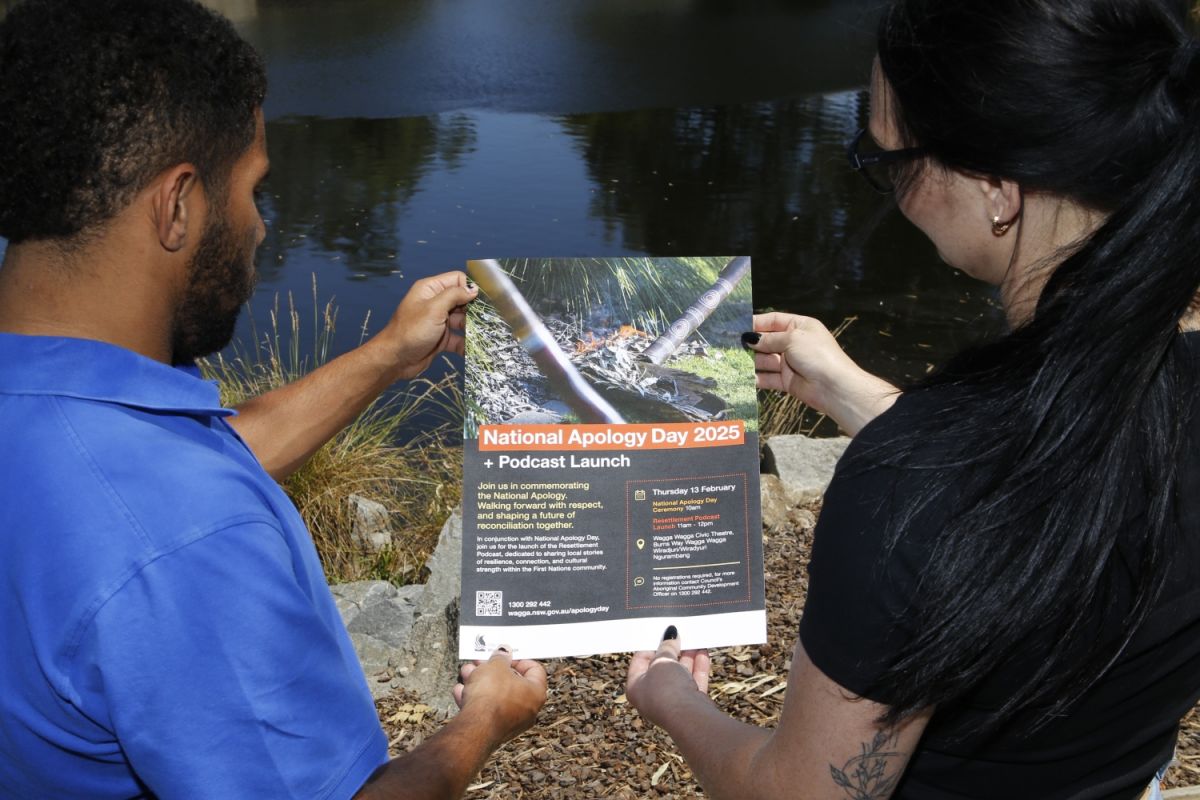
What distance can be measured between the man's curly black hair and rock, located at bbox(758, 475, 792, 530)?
344 cm

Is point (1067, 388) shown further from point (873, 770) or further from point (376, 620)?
point (376, 620)

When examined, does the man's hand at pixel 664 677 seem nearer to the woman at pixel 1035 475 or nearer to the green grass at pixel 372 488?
the woman at pixel 1035 475

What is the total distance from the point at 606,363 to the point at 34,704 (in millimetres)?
1285

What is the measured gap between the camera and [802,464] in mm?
4965

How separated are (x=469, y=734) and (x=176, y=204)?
3.13ft

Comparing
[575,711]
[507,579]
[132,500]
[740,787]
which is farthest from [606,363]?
[575,711]

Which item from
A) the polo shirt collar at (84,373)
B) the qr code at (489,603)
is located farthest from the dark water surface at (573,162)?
the polo shirt collar at (84,373)

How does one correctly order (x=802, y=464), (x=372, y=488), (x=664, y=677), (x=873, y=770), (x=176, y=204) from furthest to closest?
(x=372, y=488)
(x=802, y=464)
(x=664, y=677)
(x=176, y=204)
(x=873, y=770)

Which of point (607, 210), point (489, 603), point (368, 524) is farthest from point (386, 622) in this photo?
point (607, 210)

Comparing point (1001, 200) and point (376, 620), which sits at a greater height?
point (1001, 200)

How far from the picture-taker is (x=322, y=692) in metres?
1.43

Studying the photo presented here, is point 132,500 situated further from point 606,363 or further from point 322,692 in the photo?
point 606,363

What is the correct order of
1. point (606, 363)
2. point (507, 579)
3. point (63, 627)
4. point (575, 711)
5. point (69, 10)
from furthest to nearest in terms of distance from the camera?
point (575, 711), point (606, 363), point (507, 579), point (69, 10), point (63, 627)

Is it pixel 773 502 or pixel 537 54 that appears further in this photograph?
pixel 537 54
